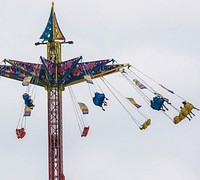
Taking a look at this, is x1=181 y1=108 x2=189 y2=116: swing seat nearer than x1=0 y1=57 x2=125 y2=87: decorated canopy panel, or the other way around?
x1=181 y1=108 x2=189 y2=116: swing seat

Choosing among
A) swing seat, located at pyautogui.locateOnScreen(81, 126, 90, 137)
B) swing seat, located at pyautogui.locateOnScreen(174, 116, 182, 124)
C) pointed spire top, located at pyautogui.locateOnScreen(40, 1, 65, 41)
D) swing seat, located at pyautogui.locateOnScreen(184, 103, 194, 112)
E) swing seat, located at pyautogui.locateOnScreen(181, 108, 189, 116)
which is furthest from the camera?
pointed spire top, located at pyautogui.locateOnScreen(40, 1, 65, 41)

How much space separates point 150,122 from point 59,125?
34.8 ft

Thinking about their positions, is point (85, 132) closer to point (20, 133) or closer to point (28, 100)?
point (20, 133)

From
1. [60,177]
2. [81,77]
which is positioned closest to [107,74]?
[81,77]

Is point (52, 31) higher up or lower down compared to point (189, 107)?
higher up

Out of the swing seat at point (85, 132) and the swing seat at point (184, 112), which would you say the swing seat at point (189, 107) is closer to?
the swing seat at point (184, 112)

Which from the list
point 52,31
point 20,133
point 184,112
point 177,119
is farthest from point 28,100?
point 184,112

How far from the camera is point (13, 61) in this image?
120 m

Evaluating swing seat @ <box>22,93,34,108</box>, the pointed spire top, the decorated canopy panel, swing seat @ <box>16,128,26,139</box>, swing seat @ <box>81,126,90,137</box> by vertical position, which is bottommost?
swing seat @ <box>81,126,90,137</box>

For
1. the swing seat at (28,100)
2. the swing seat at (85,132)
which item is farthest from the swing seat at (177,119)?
the swing seat at (28,100)

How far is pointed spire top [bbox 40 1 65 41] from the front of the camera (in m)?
122

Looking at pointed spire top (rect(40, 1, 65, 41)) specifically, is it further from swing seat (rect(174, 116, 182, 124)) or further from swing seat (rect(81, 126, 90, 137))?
swing seat (rect(174, 116, 182, 124))

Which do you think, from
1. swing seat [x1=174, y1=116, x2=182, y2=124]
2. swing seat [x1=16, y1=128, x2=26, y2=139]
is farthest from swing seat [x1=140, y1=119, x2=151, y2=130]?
swing seat [x1=16, y1=128, x2=26, y2=139]

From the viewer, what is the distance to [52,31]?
122m
